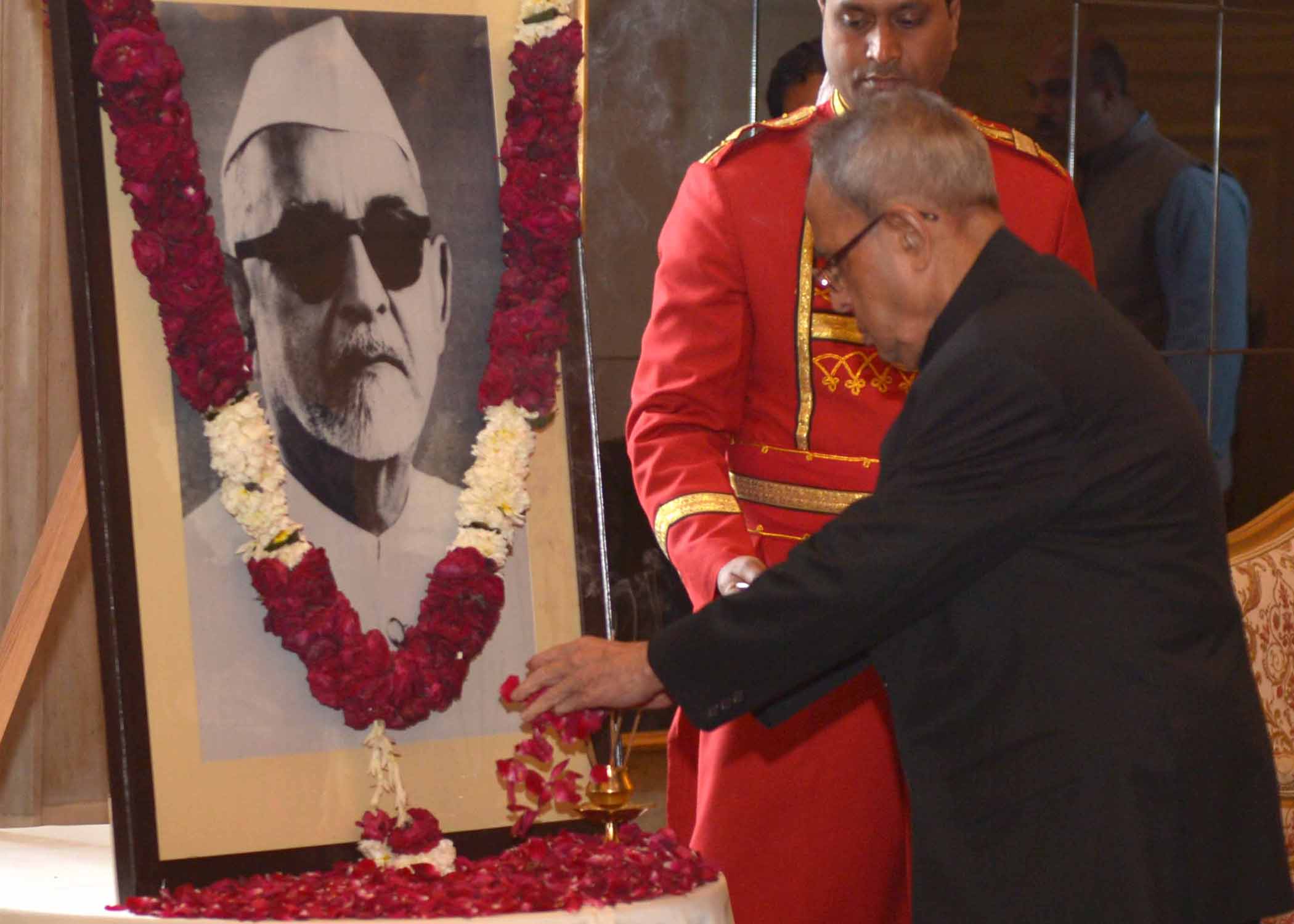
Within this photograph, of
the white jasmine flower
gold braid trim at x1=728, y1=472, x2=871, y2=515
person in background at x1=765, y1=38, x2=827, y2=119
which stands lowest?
the white jasmine flower

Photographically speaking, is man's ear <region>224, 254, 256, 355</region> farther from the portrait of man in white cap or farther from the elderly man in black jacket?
the elderly man in black jacket

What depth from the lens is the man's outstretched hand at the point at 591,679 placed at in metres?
2.01

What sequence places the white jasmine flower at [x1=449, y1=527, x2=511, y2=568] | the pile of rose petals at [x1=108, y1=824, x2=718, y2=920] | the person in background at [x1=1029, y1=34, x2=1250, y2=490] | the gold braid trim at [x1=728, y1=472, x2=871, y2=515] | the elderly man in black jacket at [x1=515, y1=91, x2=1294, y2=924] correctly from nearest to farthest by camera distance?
1. the elderly man in black jacket at [x1=515, y1=91, x2=1294, y2=924]
2. the pile of rose petals at [x1=108, y1=824, x2=718, y2=920]
3. the white jasmine flower at [x1=449, y1=527, x2=511, y2=568]
4. the gold braid trim at [x1=728, y1=472, x2=871, y2=515]
5. the person in background at [x1=1029, y1=34, x2=1250, y2=490]

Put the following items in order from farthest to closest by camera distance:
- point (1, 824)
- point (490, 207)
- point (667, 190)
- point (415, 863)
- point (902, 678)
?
point (667, 190)
point (1, 824)
point (490, 207)
point (415, 863)
point (902, 678)

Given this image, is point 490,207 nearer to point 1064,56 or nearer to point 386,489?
point 386,489

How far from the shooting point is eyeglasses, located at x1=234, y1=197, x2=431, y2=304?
205 cm

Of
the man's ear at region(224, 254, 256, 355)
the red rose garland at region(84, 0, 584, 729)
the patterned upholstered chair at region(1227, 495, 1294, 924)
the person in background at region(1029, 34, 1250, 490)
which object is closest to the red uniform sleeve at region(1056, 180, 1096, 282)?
the red rose garland at region(84, 0, 584, 729)

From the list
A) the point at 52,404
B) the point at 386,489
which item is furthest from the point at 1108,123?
the point at 386,489

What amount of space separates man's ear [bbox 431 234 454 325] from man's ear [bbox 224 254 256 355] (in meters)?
0.26

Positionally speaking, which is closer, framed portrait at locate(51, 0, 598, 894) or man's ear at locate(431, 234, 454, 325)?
framed portrait at locate(51, 0, 598, 894)

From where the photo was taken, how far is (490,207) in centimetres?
221

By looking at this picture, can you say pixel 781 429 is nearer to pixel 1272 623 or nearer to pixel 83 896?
pixel 83 896

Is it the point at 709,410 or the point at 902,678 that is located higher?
the point at 709,410

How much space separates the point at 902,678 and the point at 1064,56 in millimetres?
3642
